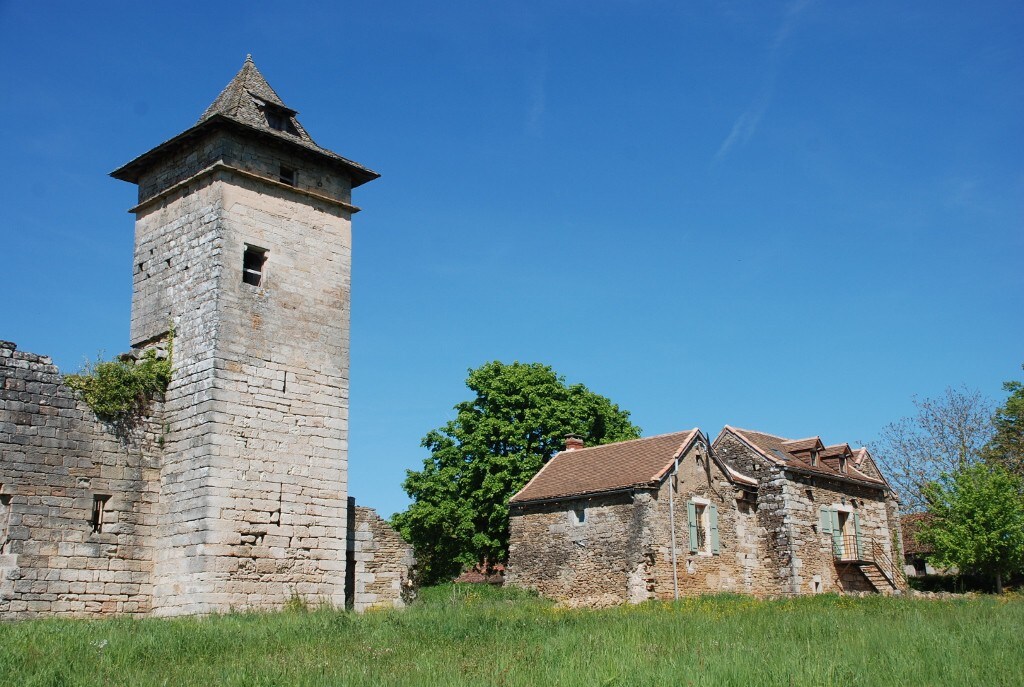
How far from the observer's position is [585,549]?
28609 millimetres

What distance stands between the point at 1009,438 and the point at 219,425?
125ft

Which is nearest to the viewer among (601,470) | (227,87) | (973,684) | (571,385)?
(973,684)

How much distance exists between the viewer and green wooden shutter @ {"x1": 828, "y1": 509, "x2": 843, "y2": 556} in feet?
108

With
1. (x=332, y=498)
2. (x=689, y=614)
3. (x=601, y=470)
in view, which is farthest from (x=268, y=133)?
(x=601, y=470)

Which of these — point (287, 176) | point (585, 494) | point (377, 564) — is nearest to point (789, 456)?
point (585, 494)

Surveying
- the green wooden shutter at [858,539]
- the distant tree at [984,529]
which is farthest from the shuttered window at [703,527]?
the distant tree at [984,529]

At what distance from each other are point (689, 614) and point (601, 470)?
12.1 metres

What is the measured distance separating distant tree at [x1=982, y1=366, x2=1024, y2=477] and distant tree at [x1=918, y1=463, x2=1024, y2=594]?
24.0 feet

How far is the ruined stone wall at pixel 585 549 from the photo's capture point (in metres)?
27.2

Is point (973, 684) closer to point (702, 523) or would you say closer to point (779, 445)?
point (702, 523)

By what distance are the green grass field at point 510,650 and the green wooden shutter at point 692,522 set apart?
449 inches

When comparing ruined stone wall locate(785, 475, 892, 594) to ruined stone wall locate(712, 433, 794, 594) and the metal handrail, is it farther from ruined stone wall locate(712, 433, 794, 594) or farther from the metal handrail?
ruined stone wall locate(712, 433, 794, 594)

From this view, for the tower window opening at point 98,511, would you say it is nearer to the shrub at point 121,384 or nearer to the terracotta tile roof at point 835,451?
the shrub at point 121,384

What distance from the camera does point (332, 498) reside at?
19.8 m
